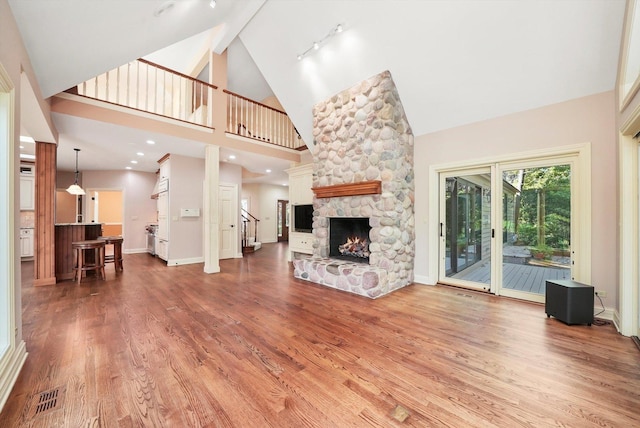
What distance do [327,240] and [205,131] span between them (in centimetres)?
345

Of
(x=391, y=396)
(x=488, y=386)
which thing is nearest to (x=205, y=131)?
(x=391, y=396)

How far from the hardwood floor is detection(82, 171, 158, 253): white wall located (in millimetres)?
4918

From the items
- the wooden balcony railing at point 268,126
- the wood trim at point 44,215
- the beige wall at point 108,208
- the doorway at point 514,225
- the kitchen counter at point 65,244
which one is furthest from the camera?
the beige wall at point 108,208

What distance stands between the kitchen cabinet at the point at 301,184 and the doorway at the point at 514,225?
2902mm

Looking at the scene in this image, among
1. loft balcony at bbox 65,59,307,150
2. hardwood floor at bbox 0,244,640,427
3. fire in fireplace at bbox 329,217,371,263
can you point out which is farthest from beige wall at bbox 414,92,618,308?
loft balcony at bbox 65,59,307,150

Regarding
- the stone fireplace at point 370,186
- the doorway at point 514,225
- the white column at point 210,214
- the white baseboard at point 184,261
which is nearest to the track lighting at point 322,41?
the stone fireplace at point 370,186

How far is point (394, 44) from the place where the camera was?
11.8 ft

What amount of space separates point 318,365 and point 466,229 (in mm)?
3451

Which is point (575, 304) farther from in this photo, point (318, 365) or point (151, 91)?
point (151, 91)

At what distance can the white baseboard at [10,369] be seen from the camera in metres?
1.60

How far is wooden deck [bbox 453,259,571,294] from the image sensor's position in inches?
134

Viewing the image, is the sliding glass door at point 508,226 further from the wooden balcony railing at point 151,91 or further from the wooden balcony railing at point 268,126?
the wooden balcony railing at point 151,91

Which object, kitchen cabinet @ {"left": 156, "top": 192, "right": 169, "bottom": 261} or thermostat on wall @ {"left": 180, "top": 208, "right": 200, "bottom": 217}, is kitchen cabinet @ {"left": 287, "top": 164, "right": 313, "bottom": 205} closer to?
thermostat on wall @ {"left": 180, "top": 208, "right": 200, "bottom": 217}

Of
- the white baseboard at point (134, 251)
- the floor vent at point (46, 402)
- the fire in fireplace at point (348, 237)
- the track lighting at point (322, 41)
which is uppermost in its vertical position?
the track lighting at point (322, 41)
